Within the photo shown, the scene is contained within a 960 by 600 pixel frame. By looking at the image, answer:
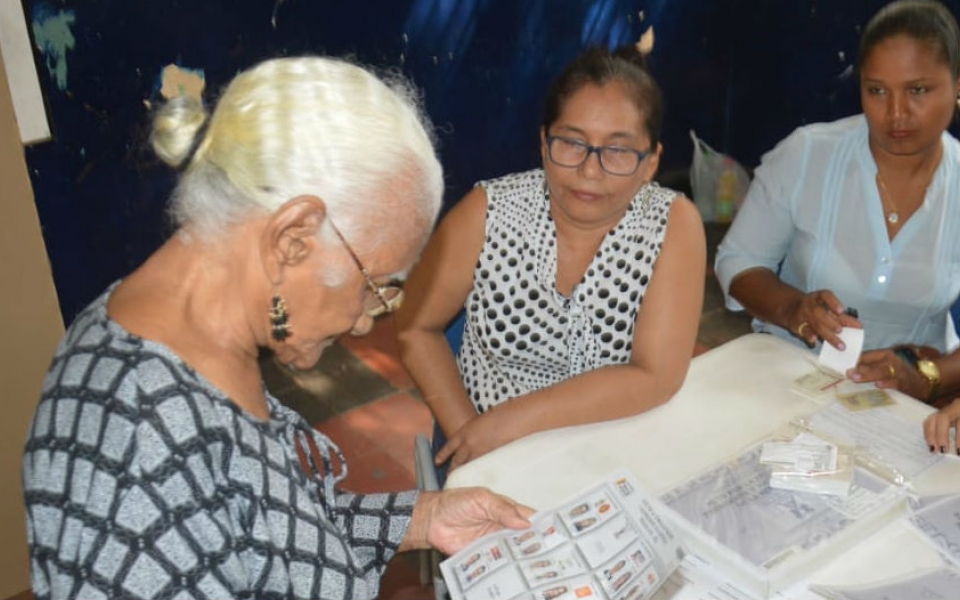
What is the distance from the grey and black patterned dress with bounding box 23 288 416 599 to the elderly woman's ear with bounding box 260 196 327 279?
0.65 ft

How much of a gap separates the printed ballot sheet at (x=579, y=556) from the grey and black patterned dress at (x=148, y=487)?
285mm

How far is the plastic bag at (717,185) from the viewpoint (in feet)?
17.1

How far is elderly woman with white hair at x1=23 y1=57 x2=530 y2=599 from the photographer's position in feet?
3.60

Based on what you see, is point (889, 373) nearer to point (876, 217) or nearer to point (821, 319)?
point (821, 319)

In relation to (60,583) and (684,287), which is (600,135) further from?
(60,583)

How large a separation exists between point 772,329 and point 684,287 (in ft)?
1.63

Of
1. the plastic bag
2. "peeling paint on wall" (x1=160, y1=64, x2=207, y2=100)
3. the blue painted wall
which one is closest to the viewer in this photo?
the blue painted wall

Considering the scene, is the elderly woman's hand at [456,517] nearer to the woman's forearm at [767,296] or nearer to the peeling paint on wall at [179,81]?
the woman's forearm at [767,296]

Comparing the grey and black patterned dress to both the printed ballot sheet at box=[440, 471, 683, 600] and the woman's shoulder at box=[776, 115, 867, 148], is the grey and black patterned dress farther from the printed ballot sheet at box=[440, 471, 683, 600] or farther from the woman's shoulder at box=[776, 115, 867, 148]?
the woman's shoulder at box=[776, 115, 867, 148]

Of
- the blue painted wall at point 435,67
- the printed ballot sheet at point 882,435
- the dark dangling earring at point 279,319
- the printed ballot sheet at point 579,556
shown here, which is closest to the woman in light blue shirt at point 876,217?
the printed ballot sheet at point 882,435

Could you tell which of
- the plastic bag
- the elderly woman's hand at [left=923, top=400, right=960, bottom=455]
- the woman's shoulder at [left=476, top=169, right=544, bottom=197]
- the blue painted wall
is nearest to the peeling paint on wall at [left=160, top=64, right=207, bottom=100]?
the blue painted wall

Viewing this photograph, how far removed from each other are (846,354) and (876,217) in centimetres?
49

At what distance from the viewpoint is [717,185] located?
5.23m

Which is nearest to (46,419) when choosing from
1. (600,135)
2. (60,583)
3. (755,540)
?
(60,583)
